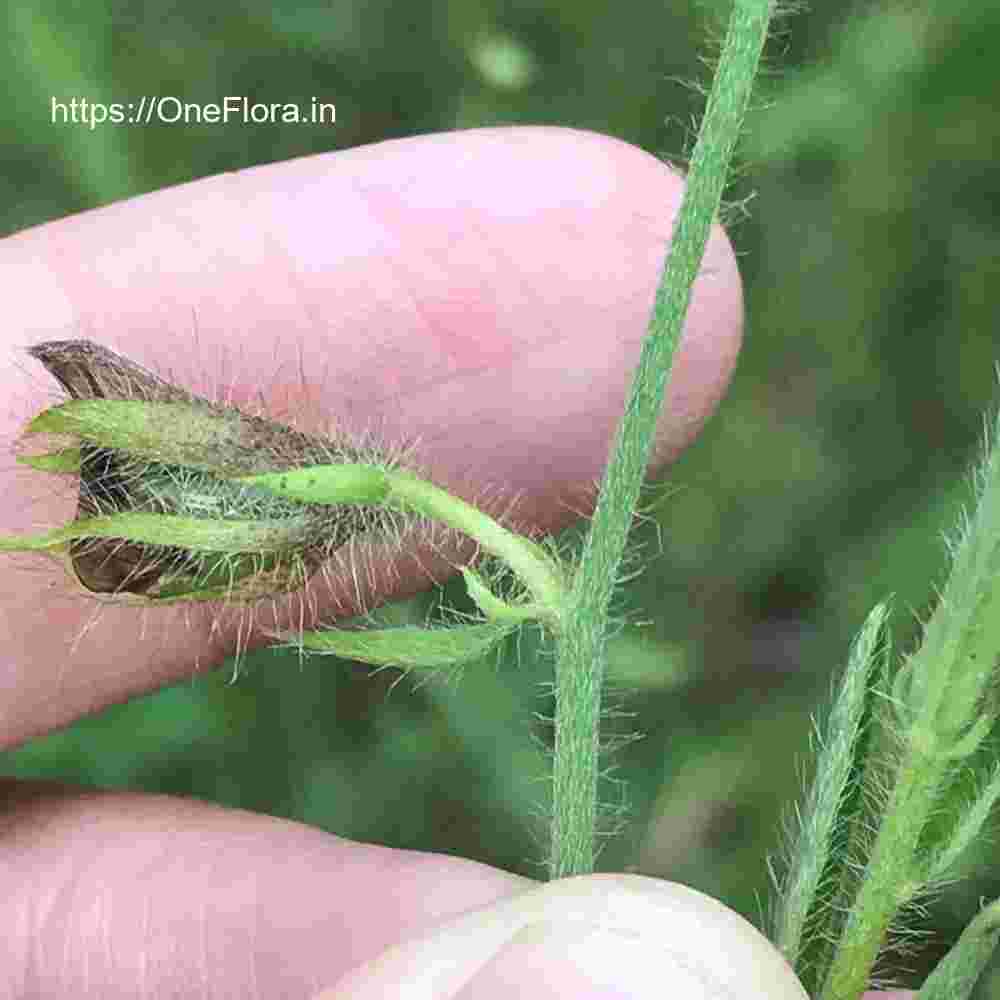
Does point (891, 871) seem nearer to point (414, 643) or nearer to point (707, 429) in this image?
point (414, 643)

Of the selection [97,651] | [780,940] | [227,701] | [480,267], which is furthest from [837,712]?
[227,701]

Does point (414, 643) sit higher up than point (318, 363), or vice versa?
point (414, 643)

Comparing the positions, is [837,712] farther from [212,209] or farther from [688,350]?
[212,209]

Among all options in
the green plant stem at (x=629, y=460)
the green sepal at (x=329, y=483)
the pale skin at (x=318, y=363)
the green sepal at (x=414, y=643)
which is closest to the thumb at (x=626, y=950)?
the green plant stem at (x=629, y=460)

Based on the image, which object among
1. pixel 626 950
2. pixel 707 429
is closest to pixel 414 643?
pixel 626 950

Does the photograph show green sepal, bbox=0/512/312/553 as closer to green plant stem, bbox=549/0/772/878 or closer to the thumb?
green plant stem, bbox=549/0/772/878
